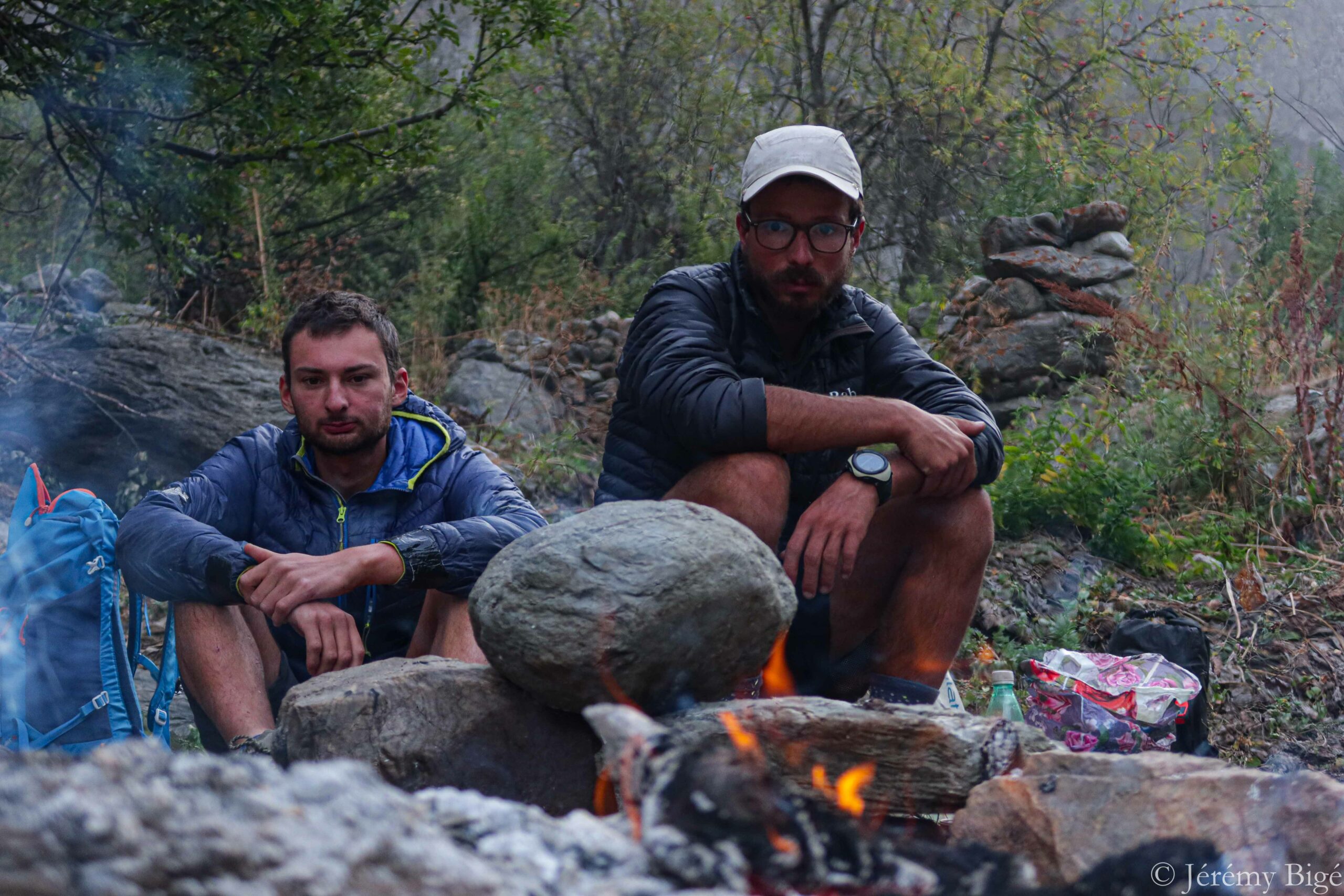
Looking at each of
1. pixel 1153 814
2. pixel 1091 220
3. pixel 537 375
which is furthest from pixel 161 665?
pixel 1091 220

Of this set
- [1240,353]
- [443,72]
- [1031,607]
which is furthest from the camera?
[1240,353]

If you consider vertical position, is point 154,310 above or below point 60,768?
above

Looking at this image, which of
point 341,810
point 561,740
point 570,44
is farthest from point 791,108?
point 341,810

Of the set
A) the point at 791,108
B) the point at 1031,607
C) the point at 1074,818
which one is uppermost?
the point at 791,108

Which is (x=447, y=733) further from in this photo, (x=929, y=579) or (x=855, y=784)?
(x=929, y=579)

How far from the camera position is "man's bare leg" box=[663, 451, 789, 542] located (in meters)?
3.25

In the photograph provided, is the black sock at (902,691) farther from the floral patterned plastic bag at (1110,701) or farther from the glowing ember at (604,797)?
the glowing ember at (604,797)

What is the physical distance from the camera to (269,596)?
3.10 meters

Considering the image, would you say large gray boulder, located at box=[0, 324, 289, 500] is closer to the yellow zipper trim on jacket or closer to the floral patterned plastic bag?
the yellow zipper trim on jacket

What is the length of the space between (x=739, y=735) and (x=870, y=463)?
3.53ft

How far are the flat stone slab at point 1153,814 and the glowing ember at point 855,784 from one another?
21 cm

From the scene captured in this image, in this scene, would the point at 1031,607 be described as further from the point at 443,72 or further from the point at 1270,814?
the point at 443,72

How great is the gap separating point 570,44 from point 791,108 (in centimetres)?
231

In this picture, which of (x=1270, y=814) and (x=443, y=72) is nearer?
(x=1270, y=814)
